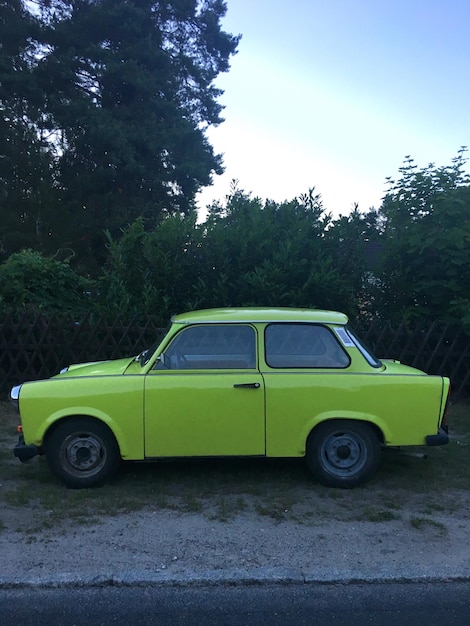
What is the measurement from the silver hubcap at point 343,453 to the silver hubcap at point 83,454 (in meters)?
2.01

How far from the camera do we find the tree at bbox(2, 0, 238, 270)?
22.2 m

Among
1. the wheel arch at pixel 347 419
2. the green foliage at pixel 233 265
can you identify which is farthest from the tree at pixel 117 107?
the wheel arch at pixel 347 419

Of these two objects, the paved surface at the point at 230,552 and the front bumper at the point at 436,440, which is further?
the front bumper at the point at 436,440

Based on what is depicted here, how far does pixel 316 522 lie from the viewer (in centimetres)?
448

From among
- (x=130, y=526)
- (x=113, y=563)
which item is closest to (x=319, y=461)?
(x=130, y=526)

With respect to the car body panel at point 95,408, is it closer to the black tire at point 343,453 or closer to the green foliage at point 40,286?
the black tire at point 343,453

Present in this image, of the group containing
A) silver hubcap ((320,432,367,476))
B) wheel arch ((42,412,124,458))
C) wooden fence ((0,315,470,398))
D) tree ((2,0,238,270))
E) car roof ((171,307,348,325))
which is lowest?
silver hubcap ((320,432,367,476))

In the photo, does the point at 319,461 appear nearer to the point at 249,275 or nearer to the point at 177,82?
the point at 249,275

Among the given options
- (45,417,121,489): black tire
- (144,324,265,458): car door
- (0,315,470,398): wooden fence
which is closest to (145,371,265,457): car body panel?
(144,324,265,458): car door

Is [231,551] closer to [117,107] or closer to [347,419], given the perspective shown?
[347,419]

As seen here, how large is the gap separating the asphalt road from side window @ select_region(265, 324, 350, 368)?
6.99ft

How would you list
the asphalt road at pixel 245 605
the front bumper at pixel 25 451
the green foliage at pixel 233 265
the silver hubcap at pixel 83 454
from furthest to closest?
the green foliage at pixel 233 265
the silver hubcap at pixel 83 454
the front bumper at pixel 25 451
the asphalt road at pixel 245 605

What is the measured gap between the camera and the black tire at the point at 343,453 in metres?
5.15

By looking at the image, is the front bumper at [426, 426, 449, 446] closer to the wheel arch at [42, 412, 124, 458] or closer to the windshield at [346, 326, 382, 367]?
the windshield at [346, 326, 382, 367]
